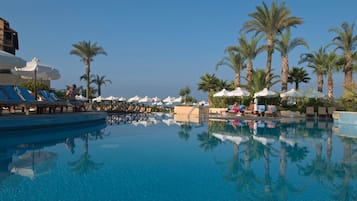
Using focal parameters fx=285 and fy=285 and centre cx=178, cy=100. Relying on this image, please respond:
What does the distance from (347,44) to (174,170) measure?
27031 millimetres

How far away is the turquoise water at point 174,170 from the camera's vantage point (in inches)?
158

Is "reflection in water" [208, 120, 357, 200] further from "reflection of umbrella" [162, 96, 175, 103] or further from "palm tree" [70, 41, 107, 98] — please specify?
"palm tree" [70, 41, 107, 98]

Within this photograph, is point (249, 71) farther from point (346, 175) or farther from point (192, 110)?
point (346, 175)

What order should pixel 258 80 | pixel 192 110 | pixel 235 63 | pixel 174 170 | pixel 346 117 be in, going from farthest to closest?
1. pixel 235 63
2. pixel 258 80
3. pixel 192 110
4. pixel 346 117
5. pixel 174 170

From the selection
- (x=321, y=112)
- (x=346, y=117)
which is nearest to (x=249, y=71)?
(x=321, y=112)

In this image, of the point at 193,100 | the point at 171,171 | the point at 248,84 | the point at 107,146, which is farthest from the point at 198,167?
the point at 193,100

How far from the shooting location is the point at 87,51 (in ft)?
116

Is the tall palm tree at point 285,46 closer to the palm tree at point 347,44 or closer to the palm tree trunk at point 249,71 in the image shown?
the palm tree trunk at point 249,71

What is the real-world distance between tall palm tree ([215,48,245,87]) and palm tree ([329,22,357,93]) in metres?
8.90

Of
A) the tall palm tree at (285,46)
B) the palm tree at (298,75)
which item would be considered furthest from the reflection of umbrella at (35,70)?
the palm tree at (298,75)

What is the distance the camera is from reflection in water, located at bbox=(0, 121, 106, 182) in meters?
5.14

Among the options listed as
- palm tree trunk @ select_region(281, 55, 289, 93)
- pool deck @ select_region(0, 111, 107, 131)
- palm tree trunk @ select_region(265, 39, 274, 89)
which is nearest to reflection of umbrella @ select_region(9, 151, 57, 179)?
pool deck @ select_region(0, 111, 107, 131)

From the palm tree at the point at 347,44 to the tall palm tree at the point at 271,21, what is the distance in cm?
435

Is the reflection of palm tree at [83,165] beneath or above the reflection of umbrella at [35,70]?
beneath
